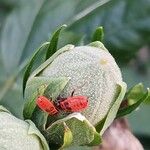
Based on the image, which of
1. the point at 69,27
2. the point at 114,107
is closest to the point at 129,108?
the point at 114,107

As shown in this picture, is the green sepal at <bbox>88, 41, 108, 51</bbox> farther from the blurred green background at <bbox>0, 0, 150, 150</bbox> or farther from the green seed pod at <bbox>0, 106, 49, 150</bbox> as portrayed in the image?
the blurred green background at <bbox>0, 0, 150, 150</bbox>

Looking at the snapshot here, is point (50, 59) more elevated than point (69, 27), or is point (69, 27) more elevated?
point (50, 59)

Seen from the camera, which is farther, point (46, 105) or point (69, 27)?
point (69, 27)

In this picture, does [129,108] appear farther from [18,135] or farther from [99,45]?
[18,135]

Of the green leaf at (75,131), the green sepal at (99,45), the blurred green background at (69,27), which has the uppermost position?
the green sepal at (99,45)

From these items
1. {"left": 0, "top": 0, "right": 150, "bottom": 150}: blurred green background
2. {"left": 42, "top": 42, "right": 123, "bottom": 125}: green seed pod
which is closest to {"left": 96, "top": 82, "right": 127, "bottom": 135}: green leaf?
{"left": 42, "top": 42, "right": 123, "bottom": 125}: green seed pod

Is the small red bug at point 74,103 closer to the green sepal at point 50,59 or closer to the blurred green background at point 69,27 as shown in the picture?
the green sepal at point 50,59

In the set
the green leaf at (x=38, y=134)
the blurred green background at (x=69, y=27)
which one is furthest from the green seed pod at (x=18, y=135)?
the blurred green background at (x=69, y=27)
